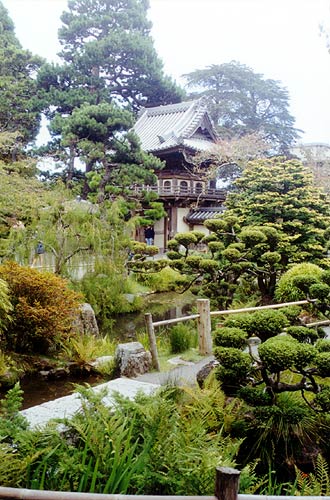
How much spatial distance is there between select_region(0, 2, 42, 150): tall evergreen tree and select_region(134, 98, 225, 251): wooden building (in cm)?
485

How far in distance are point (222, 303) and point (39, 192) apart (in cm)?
452

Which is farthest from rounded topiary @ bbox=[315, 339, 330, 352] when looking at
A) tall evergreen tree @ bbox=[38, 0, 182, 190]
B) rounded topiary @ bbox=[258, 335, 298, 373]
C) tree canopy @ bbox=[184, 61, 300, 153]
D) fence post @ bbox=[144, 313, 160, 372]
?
tree canopy @ bbox=[184, 61, 300, 153]

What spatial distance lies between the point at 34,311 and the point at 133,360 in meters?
1.41

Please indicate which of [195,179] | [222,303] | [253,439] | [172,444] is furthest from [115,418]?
[195,179]

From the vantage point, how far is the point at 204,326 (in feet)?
19.0

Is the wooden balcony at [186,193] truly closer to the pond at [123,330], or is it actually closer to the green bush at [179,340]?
the pond at [123,330]

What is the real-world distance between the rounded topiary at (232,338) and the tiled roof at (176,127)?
589 inches

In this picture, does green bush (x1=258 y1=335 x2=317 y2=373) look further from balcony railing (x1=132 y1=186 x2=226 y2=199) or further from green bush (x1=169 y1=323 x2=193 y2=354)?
balcony railing (x1=132 y1=186 x2=226 y2=199)

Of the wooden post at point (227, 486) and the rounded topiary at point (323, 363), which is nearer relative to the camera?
the wooden post at point (227, 486)

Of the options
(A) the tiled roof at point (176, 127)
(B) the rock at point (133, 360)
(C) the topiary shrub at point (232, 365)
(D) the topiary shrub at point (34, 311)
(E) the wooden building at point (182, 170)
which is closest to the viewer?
(C) the topiary shrub at point (232, 365)

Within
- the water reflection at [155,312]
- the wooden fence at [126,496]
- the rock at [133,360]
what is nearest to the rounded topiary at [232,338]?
the wooden fence at [126,496]

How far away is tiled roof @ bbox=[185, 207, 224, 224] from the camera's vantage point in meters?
18.4

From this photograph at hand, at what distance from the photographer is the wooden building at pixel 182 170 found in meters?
18.1

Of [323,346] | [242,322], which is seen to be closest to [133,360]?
[242,322]
